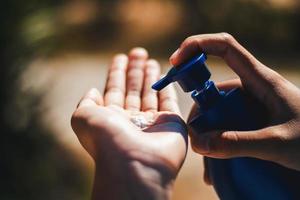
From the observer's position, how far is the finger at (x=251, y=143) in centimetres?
92

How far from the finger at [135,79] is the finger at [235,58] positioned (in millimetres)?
287

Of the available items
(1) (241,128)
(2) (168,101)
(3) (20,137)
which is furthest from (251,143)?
(3) (20,137)

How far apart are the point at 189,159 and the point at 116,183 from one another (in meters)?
1.88

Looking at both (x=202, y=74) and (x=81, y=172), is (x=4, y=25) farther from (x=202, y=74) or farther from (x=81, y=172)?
(x=202, y=74)

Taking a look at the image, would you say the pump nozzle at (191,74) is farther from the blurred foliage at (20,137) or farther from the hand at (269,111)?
the blurred foliage at (20,137)

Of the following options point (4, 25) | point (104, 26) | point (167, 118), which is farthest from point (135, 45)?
point (167, 118)

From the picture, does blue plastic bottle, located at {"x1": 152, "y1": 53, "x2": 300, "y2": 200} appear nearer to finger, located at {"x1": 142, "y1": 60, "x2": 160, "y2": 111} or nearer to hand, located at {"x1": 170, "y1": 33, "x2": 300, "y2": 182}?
hand, located at {"x1": 170, "y1": 33, "x2": 300, "y2": 182}

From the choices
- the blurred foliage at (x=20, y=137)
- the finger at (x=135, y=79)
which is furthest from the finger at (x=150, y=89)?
the blurred foliage at (x=20, y=137)

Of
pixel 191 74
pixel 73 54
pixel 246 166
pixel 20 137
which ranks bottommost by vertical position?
pixel 246 166

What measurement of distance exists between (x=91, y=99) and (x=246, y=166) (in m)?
0.36

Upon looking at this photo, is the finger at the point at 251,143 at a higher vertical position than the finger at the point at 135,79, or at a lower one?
lower

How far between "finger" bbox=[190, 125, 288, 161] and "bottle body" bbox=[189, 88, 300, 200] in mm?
27

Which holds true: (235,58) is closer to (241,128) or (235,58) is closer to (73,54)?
(241,128)

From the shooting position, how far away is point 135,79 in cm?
135
